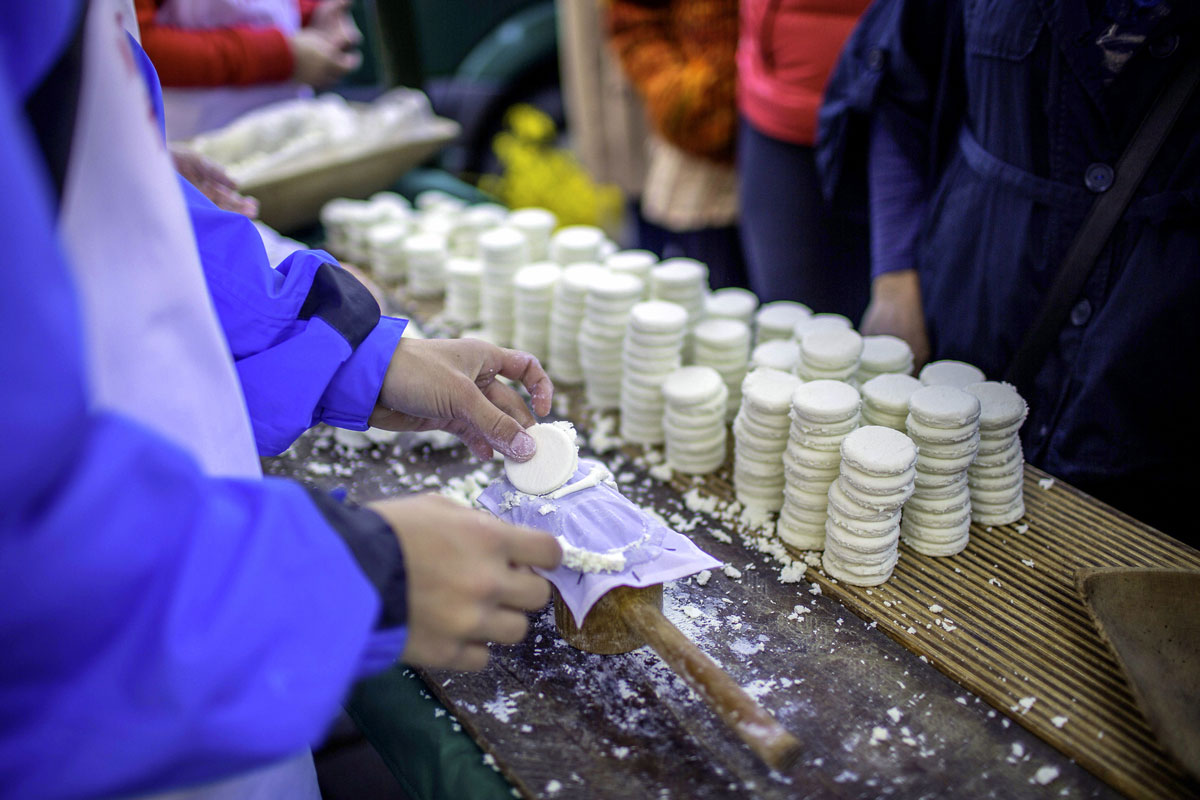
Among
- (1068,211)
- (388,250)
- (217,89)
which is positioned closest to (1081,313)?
(1068,211)

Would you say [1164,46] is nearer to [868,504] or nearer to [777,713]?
[868,504]

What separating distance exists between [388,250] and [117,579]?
2.10 meters

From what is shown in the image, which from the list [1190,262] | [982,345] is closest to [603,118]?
[982,345]

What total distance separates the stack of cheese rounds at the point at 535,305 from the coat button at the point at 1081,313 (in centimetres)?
120

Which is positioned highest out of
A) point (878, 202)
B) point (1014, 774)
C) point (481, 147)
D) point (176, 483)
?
point (176, 483)

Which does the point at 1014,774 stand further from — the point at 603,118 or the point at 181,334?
the point at 603,118

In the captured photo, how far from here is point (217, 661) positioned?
0.70 meters

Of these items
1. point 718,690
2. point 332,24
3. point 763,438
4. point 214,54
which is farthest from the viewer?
point 332,24

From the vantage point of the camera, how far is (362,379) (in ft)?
4.41

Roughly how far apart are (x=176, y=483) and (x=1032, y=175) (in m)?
1.69

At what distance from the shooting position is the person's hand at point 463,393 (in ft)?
4.41

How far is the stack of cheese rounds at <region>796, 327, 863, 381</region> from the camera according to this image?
64.4 inches

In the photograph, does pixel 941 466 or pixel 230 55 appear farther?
pixel 230 55

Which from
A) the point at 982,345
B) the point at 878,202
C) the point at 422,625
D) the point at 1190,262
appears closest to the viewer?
the point at 422,625
